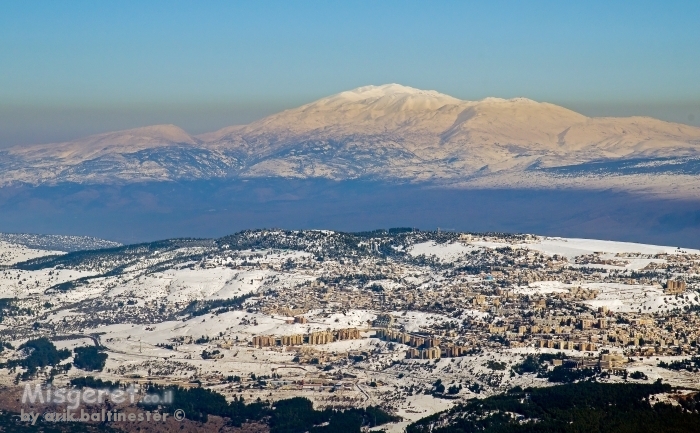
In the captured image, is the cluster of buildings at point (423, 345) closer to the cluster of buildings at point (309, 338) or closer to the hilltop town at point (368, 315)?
the hilltop town at point (368, 315)

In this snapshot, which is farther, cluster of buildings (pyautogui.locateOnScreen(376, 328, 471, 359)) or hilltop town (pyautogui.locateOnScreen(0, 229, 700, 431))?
cluster of buildings (pyautogui.locateOnScreen(376, 328, 471, 359))

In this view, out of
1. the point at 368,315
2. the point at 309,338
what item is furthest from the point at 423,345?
the point at 368,315

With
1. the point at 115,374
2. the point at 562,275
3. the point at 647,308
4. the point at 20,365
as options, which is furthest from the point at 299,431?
the point at 562,275

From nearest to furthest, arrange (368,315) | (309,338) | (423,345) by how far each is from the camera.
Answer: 1. (423,345)
2. (309,338)
3. (368,315)

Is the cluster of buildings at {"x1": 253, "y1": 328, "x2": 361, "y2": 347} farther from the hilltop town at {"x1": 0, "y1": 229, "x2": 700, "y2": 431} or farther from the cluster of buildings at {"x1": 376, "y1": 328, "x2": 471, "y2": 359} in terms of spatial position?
the cluster of buildings at {"x1": 376, "y1": 328, "x2": 471, "y2": 359}

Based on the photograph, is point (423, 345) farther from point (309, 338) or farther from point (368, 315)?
point (368, 315)

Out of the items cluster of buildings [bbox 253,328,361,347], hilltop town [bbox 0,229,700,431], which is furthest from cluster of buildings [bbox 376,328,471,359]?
cluster of buildings [bbox 253,328,361,347]

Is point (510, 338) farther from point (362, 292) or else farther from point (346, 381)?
point (362, 292)

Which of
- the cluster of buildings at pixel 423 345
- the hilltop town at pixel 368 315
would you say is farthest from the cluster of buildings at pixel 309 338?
the cluster of buildings at pixel 423 345

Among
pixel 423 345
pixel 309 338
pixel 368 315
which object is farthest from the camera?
pixel 368 315
